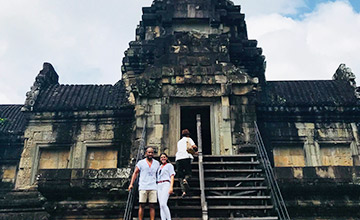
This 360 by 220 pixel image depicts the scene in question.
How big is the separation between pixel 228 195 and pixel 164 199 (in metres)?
2.02

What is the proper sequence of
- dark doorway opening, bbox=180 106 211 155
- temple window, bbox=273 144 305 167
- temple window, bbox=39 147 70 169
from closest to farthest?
dark doorway opening, bbox=180 106 211 155 → temple window, bbox=273 144 305 167 → temple window, bbox=39 147 70 169

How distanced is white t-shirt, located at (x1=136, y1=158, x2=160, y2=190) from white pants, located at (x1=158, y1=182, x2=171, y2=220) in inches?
5.5

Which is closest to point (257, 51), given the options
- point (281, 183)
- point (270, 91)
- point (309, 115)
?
point (270, 91)

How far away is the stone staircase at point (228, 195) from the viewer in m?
6.99

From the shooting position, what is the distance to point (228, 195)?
25.4 feet

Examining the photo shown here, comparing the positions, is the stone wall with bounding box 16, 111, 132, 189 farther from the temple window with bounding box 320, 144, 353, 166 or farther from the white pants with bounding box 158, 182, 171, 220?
the temple window with bounding box 320, 144, 353, 166

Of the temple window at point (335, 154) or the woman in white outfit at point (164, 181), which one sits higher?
the temple window at point (335, 154)

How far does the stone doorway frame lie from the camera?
31.6 feet

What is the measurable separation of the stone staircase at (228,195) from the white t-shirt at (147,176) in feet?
2.22

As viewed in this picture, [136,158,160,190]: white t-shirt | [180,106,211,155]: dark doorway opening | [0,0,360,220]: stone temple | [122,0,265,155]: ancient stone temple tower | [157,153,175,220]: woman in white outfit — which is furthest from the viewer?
[180,106,211,155]: dark doorway opening

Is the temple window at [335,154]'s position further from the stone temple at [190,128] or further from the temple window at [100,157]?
→ the temple window at [100,157]

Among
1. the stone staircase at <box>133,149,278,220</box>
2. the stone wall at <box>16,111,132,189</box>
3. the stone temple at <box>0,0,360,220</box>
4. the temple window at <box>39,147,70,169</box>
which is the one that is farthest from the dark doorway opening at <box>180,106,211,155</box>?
the temple window at <box>39,147,70,169</box>

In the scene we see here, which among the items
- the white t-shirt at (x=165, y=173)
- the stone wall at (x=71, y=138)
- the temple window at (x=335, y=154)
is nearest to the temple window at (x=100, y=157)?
the stone wall at (x=71, y=138)

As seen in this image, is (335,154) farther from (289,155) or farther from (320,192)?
(320,192)
